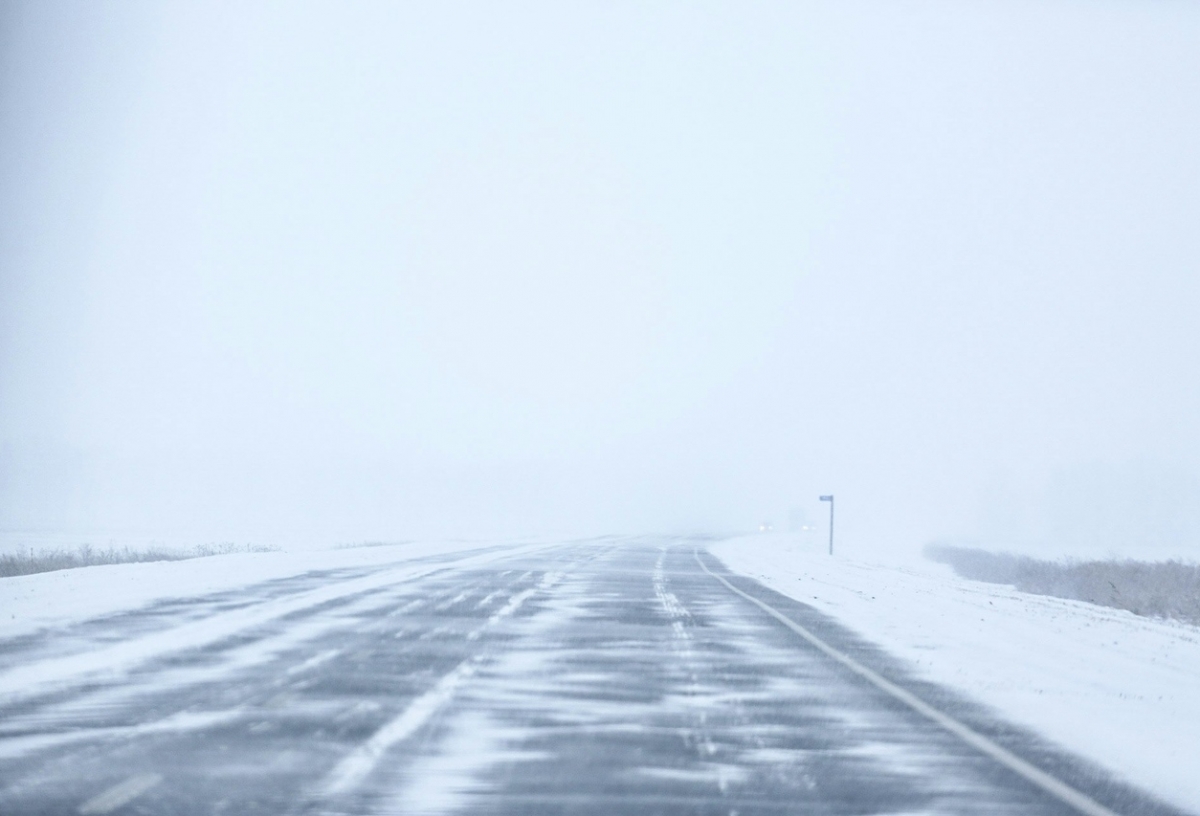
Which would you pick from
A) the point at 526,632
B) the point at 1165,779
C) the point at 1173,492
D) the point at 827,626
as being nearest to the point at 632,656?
the point at 526,632

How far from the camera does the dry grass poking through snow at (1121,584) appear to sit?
2569 centimetres

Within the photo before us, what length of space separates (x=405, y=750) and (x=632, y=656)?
581 centimetres

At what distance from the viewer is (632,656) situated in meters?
13.8

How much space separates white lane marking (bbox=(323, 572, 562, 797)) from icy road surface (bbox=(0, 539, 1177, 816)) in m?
0.03

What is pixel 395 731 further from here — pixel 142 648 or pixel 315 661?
pixel 142 648

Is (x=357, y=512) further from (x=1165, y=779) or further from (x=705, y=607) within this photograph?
(x=1165, y=779)

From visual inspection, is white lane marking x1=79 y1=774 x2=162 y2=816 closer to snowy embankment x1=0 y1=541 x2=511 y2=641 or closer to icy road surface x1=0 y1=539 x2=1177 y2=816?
icy road surface x1=0 y1=539 x2=1177 y2=816

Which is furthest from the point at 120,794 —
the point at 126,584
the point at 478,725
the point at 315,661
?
the point at 126,584

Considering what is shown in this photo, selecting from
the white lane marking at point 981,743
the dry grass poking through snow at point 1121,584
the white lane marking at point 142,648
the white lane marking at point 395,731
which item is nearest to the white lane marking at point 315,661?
the white lane marking at point 395,731

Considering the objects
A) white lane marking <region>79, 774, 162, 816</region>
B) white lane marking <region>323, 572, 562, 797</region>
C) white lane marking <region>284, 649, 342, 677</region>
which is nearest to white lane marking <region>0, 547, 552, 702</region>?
white lane marking <region>284, 649, 342, 677</region>

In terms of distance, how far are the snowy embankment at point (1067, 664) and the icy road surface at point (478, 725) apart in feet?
1.61

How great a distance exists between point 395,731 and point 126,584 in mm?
14678

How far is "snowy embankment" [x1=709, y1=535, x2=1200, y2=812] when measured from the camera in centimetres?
941

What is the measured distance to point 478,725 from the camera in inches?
365
